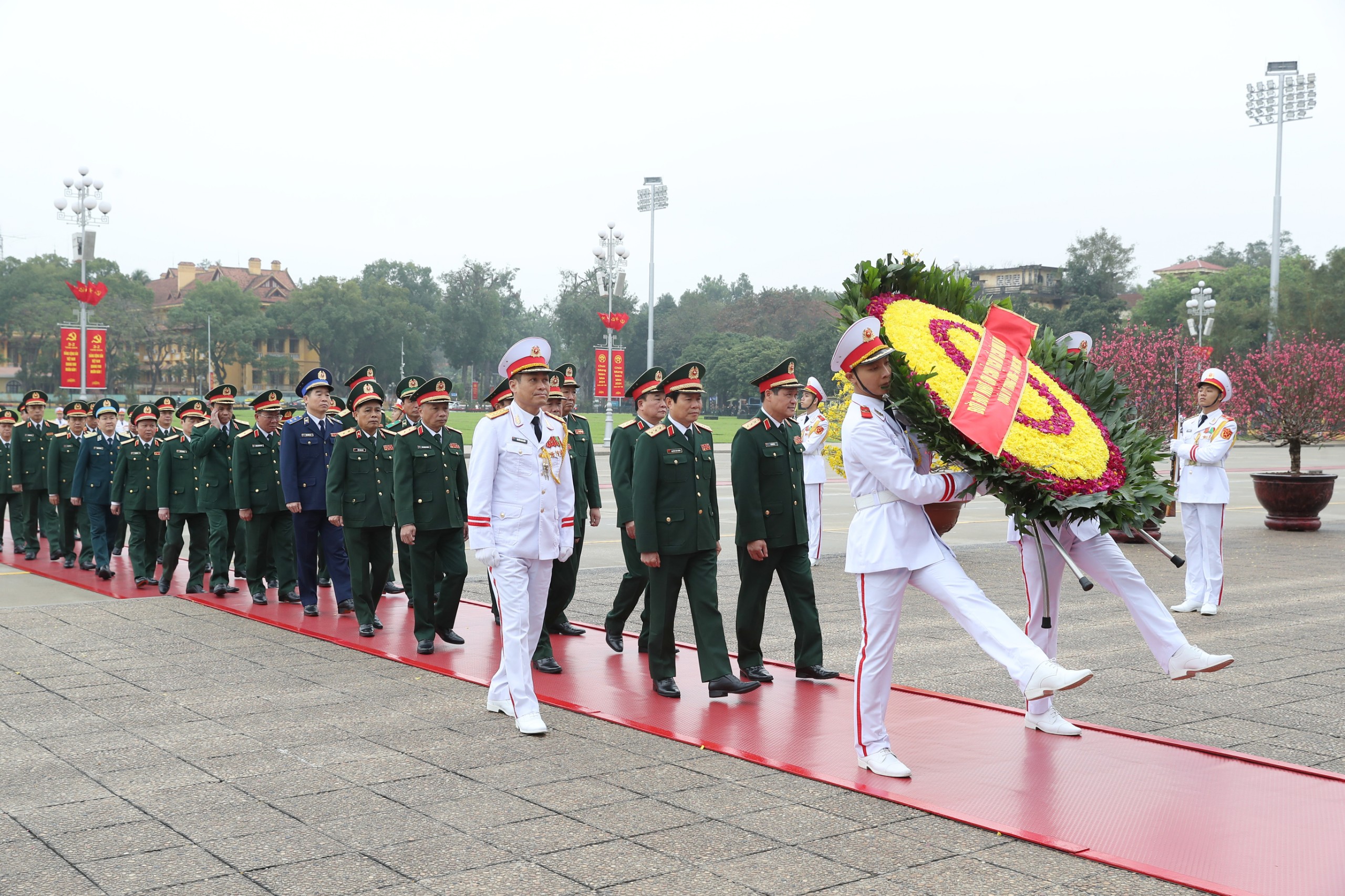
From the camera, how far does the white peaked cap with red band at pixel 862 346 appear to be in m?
5.05

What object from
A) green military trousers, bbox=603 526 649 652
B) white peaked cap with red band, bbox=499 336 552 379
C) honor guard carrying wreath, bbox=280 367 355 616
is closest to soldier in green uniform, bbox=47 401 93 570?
honor guard carrying wreath, bbox=280 367 355 616

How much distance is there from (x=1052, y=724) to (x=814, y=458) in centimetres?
741

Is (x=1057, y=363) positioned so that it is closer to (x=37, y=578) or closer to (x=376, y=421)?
(x=376, y=421)

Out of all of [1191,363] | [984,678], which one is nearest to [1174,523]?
[1191,363]

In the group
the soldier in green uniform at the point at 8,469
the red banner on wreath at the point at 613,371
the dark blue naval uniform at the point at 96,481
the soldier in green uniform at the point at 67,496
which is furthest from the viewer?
the red banner on wreath at the point at 613,371

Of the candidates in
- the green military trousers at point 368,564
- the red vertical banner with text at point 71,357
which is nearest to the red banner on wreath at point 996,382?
the green military trousers at point 368,564

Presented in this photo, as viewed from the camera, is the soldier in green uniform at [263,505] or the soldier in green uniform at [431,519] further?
the soldier in green uniform at [263,505]

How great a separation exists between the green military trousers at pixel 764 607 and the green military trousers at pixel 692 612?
0.86 feet

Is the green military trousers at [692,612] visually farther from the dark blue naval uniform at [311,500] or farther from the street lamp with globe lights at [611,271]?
the street lamp with globe lights at [611,271]

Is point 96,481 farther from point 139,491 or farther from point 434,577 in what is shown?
point 434,577

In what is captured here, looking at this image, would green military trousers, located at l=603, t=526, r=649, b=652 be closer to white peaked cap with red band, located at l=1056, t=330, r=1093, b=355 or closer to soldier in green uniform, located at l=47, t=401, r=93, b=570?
white peaked cap with red band, located at l=1056, t=330, r=1093, b=355

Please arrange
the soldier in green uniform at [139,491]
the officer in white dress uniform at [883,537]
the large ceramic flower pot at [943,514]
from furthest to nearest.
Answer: the soldier in green uniform at [139,491] < the large ceramic flower pot at [943,514] < the officer in white dress uniform at [883,537]

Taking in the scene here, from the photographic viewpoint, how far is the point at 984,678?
23.5 feet

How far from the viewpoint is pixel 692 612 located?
677cm
